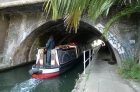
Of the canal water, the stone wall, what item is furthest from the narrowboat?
the stone wall

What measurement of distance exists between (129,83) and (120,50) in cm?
266

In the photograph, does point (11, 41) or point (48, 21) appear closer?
point (48, 21)

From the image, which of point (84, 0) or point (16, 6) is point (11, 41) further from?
point (84, 0)

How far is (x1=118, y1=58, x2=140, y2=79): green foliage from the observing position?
6411 mm

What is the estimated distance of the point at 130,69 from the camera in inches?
274

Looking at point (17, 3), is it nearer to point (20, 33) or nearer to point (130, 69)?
point (20, 33)

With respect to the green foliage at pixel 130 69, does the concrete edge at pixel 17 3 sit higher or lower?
higher

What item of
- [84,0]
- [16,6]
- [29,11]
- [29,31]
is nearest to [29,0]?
[16,6]

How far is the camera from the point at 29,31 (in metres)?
10.8

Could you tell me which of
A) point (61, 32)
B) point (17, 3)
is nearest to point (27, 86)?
point (17, 3)

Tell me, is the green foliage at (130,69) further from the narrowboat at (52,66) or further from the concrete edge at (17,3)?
the concrete edge at (17,3)

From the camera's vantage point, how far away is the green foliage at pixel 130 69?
6411 mm

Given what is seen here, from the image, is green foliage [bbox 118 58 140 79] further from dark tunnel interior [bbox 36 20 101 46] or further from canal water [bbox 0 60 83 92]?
dark tunnel interior [bbox 36 20 101 46]

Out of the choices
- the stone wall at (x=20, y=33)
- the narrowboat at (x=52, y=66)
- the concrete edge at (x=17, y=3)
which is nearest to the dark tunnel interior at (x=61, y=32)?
the stone wall at (x=20, y=33)
